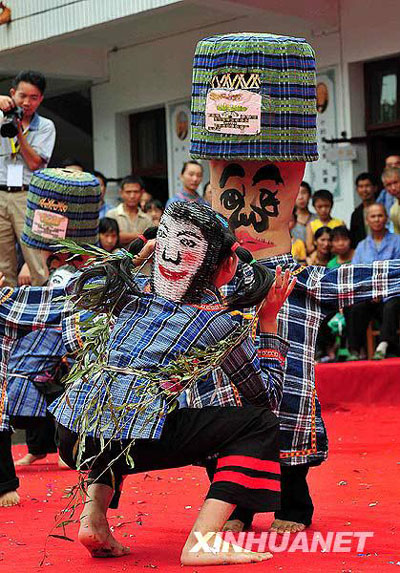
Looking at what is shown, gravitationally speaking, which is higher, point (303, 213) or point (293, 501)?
point (303, 213)

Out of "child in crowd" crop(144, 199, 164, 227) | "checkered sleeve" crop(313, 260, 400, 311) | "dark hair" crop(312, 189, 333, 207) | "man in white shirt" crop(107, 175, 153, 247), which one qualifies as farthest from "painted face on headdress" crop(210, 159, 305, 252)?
"child in crowd" crop(144, 199, 164, 227)

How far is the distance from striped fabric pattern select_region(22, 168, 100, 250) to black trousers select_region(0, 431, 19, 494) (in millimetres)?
1235

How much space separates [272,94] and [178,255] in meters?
0.76

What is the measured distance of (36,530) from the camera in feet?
11.8

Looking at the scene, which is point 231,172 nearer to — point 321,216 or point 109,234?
point 109,234

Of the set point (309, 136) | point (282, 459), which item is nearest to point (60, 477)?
point (282, 459)

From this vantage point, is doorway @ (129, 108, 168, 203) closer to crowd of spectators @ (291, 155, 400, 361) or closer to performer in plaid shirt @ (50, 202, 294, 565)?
crowd of spectators @ (291, 155, 400, 361)

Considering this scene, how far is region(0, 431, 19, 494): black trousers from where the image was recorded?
158 inches

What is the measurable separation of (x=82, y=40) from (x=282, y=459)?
8.17m

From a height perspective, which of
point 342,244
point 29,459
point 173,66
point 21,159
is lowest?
point 29,459

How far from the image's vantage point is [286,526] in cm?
344

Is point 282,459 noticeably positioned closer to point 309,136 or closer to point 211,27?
point 309,136

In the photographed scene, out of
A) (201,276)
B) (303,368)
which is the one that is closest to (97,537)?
(201,276)

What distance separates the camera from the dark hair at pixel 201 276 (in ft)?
9.95
